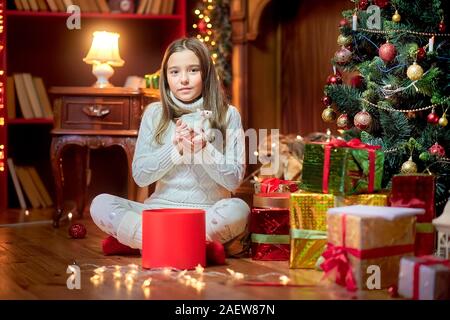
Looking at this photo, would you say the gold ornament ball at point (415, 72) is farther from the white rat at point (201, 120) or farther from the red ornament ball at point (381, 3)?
the white rat at point (201, 120)

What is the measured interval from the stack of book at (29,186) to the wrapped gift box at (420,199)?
277 cm

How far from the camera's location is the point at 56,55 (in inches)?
188

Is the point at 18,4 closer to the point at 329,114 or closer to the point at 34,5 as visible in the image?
the point at 34,5

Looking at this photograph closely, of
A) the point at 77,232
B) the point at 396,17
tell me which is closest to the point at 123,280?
the point at 77,232

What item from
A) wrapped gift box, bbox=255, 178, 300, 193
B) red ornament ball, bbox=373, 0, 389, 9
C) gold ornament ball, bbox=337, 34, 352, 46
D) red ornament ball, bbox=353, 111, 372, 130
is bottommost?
wrapped gift box, bbox=255, 178, 300, 193

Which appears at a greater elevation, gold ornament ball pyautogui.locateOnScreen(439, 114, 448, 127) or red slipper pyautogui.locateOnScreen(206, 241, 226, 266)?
gold ornament ball pyautogui.locateOnScreen(439, 114, 448, 127)

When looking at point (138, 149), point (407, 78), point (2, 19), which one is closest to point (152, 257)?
point (138, 149)

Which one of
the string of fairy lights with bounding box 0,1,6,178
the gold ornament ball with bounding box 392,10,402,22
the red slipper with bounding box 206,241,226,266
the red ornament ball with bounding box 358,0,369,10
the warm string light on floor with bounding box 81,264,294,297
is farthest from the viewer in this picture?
the string of fairy lights with bounding box 0,1,6,178

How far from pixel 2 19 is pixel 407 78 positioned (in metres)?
2.25

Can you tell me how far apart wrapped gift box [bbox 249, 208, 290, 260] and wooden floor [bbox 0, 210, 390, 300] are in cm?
5

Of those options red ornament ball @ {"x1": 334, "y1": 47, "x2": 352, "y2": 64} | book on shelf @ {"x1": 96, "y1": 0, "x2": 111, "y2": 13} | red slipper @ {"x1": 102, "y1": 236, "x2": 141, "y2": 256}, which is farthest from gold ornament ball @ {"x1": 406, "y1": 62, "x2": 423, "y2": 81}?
book on shelf @ {"x1": 96, "y1": 0, "x2": 111, "y2": 13}

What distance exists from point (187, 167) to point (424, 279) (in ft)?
3.41

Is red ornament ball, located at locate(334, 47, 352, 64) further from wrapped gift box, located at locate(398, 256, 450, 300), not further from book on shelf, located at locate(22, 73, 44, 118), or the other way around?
book on shelf, located at locate(22, 73, 44, 118)

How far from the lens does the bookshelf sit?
4.67m
